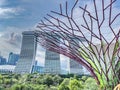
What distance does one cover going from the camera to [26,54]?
49.9m

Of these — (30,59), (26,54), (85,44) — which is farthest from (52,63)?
(85,44)

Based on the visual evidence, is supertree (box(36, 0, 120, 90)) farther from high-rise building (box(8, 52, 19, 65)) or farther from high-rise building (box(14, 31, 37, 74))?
high-rise building (box(8, 52, 19, 65))

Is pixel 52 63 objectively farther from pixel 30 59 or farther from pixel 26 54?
pixel 26 54

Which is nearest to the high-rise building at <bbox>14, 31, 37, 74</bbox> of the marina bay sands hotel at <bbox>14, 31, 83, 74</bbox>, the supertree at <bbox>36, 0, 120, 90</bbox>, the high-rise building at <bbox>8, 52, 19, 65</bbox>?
the marina bay sands hotel at <bbox>14, 31, 83, 74</bbox>

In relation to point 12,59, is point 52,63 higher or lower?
lower

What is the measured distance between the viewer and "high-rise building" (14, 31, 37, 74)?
163 ft

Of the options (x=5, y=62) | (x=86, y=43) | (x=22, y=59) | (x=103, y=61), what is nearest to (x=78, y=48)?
(x=86, y=43)

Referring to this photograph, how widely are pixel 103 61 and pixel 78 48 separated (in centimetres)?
21

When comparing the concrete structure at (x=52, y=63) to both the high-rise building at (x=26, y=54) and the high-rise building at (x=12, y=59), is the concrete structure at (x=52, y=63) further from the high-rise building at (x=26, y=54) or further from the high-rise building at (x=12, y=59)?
the high-rise building at (x=12, y=59)

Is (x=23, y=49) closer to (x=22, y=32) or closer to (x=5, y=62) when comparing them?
(x=22, y=32)

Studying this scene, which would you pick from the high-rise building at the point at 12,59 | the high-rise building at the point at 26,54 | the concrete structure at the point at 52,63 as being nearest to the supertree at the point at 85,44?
the concrete structure at the point at 52,63

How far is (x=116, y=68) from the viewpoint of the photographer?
6.39ft

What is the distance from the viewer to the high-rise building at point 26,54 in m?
49.5

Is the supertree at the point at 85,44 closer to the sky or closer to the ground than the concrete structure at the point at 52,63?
closer to the ground
